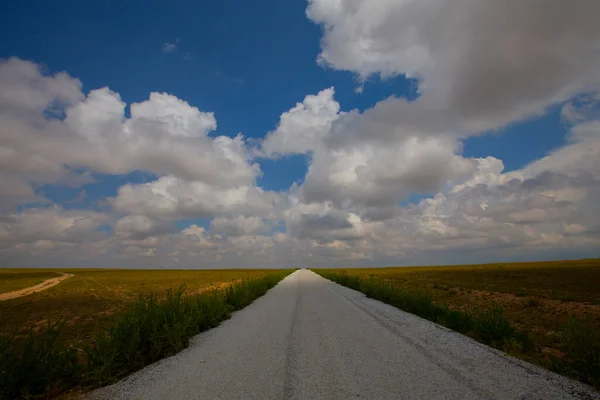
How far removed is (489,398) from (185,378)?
4.71m

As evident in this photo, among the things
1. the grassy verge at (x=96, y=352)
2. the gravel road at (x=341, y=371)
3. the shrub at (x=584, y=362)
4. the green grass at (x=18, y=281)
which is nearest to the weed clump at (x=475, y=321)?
the gravel road at (x=341, y=371)

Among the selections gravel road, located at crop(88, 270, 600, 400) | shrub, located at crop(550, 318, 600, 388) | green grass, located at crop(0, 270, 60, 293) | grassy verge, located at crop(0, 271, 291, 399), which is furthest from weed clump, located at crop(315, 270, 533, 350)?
green grass, located at crop(0, 270, 60, 293)

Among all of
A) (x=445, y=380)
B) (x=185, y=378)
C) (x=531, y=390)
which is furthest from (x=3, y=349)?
(x=531, y=390)

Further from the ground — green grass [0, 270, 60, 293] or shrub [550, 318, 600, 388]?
shrub [550, 318, 600, 388]

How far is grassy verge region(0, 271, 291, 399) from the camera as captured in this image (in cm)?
508

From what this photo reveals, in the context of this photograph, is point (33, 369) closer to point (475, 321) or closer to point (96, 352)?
point (96, 352)

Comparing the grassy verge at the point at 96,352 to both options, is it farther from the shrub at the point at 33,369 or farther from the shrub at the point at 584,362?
the shrub at the point at 584,362

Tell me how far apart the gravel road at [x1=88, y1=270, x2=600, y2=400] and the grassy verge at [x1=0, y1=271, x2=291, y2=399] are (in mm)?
445

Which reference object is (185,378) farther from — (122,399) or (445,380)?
(445,380)

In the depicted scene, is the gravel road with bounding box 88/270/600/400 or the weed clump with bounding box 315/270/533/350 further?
the weed clump with bounding box 315/270/533/350

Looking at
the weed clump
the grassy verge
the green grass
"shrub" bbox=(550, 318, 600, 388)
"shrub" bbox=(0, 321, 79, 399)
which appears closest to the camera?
"shrub" bbox=(0, 321, 79, 399)

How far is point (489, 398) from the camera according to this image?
4.68 meters

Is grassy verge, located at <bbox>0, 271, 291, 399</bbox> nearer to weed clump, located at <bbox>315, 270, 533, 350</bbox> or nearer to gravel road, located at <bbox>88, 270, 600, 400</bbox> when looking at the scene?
gravel road, located at <bbox>88, 270, 600, 400</bbox>

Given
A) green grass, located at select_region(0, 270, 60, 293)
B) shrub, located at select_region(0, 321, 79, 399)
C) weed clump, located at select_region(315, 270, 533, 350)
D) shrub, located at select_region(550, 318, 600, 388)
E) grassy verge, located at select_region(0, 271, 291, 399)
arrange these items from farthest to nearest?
green grass, located at select_region(0, 270, 60, 293), weed clump, located at select_region(315, 270, 533, 350), shrub, located at select_region(550, 318, 600, 388), grassy verge, located at select_region(0, 271, 291, 399), shrub, located at select_region(0, 321, 79, 399)
